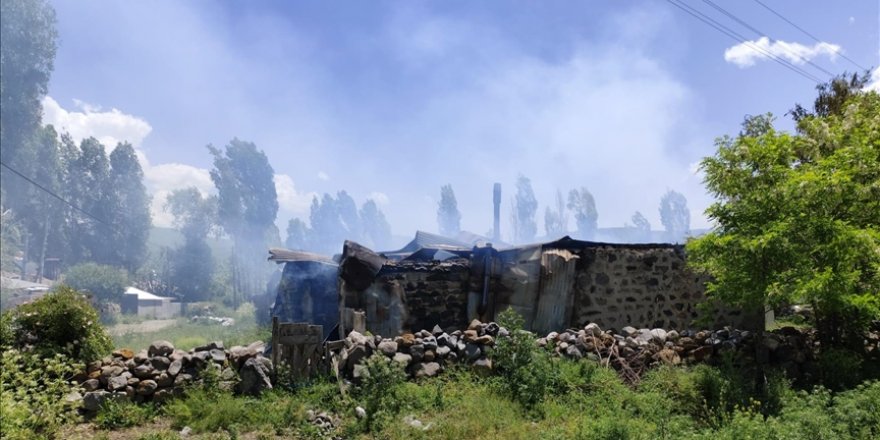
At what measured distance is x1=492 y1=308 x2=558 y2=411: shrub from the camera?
237 inches

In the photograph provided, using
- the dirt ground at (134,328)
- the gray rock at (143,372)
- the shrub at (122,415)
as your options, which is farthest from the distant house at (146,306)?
the shrub at (122,415)

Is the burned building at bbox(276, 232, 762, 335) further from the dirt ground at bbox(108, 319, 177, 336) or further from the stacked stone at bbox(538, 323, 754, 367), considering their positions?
the dirt ground at bbox(108, 319, 177, 336)

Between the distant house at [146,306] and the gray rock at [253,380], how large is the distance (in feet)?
115

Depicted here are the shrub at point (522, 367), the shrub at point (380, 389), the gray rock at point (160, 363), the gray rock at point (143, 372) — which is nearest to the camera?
the shrub at point (380, 389)

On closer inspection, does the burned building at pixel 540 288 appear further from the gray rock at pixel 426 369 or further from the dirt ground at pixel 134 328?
the dirt ground at pixel 134 328

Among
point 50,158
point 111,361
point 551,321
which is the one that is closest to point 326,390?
point 111,361

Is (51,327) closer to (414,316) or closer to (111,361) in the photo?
(111,361)

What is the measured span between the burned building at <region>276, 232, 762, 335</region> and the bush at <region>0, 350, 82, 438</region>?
197 inches

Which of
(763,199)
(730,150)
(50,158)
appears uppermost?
(50,158)

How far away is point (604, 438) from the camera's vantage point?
14.9 feet

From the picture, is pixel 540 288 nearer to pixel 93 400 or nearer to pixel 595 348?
pixel 595 348

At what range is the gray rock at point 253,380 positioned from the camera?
21.3ft

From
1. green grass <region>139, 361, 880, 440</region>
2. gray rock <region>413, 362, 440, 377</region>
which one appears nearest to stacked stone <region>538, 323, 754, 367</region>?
green grass <region>139, 361, 880, 440</region>

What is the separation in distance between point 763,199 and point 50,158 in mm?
46683
